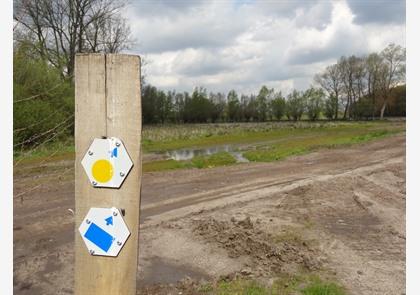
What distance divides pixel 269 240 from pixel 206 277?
1524 millimetres

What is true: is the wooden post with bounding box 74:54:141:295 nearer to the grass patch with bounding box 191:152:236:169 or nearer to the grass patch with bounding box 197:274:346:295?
the grass patch with bounding box 197:274:346:295

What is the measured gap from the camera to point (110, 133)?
64.9 inches

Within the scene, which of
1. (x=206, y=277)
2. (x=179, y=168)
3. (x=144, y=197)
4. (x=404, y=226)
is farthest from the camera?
(x=179, y=168)

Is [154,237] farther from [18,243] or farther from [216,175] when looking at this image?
[216,175]

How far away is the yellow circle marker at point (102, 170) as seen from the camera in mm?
1624

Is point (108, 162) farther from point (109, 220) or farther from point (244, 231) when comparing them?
point (244, 231)

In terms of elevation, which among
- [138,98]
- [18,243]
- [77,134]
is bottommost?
[18,243]

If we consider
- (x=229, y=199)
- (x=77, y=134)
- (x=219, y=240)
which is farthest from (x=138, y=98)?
(x=229, y=199)

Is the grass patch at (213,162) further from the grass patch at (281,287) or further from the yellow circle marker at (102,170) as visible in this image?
the yellow circle marker at (102,170)

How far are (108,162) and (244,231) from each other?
16.4ft

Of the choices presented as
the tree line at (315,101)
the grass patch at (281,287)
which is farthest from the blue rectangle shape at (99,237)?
the tree line at (315,101)

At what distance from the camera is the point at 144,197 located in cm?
945

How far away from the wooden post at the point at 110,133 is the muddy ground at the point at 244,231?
151cm

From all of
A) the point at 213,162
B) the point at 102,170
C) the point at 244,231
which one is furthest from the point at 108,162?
the point at 213,162
